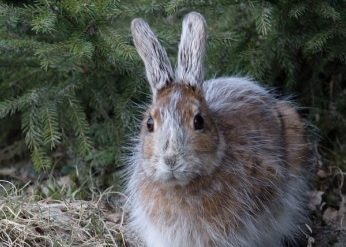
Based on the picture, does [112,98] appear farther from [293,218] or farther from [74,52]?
[293,218]

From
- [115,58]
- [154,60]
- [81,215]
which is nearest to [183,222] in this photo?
[154,60]

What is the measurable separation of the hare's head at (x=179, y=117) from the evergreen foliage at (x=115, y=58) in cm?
53

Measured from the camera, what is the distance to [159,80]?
4.50 meters

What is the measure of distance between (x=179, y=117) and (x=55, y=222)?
138cm

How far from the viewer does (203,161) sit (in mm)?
4250

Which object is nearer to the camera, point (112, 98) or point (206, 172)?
point (206, 172)

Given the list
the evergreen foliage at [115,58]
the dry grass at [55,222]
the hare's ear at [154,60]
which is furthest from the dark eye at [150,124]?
the dry grass at [55,222]

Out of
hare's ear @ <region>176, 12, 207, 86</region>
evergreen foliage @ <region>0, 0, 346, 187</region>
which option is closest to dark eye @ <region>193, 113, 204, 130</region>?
hare's ear @ <region>176, 12, 207, 86</region>

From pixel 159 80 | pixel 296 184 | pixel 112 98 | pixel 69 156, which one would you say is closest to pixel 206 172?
pixel 159 80

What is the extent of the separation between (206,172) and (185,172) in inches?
8.3

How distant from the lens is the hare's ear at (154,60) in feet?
14.7

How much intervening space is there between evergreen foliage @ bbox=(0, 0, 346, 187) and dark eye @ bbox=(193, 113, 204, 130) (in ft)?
2.76

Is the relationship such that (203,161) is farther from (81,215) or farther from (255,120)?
(81,215)

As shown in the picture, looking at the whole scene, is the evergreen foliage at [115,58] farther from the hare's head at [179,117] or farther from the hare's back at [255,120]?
the hare's head at [179,117]
